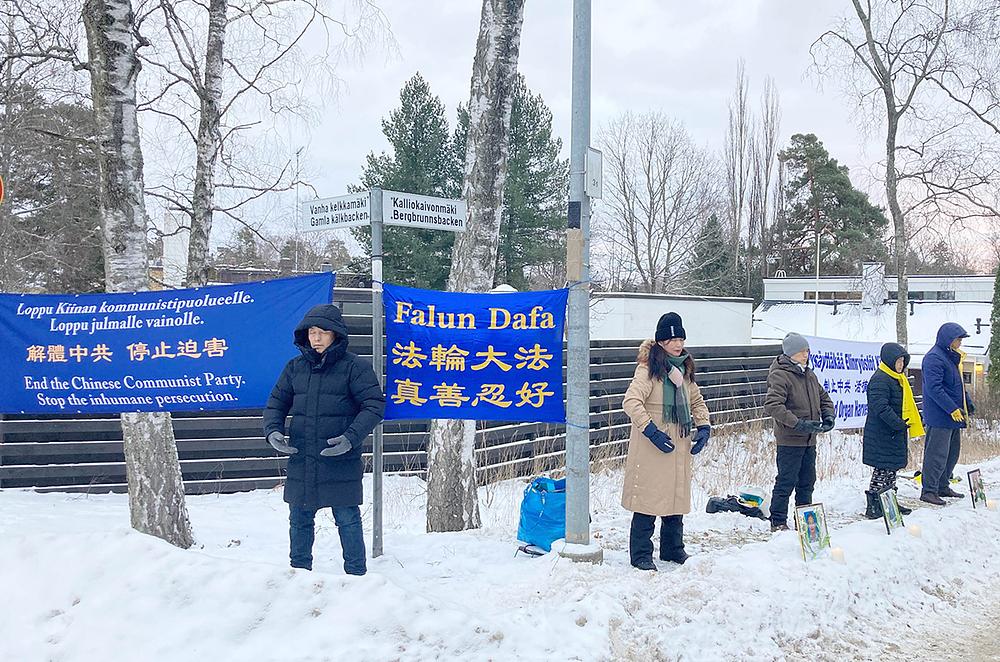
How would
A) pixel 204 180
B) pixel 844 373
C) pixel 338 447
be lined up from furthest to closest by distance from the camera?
pixel 204 180
pixel 844 373
pixel 338 447

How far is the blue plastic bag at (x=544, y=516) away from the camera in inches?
244

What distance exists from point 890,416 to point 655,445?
10.5 ft

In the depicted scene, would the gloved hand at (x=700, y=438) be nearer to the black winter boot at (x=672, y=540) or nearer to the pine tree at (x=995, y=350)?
the black winter boot at (x=672, y=540)

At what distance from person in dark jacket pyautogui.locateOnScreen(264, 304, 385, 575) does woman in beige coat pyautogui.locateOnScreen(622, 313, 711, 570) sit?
196 cm

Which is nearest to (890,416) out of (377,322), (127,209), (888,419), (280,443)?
(888,419)

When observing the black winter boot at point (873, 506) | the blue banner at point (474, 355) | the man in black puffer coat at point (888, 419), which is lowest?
the black winter boot at point (873, 506)

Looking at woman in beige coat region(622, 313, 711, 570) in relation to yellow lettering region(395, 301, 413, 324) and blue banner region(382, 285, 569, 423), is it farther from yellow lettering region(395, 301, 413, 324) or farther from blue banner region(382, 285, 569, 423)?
yellow lettering region(395, 301, 413, 324)

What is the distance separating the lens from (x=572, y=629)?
4.34 metres

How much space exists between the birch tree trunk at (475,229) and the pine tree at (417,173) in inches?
669

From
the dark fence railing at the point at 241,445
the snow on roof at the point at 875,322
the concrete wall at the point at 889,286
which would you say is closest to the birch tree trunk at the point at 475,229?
the dark fence railing at the point at 241,445

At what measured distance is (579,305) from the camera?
5605 mm

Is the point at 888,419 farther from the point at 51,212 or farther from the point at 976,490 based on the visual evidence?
the point at 51,212

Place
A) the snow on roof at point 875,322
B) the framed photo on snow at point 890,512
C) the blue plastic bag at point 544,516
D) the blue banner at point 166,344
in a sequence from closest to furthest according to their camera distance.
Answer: the blue banner at point 166,344 < the blue plastic bag at point 544,516 < the framed photo on snow at point 890,512 < the snow on roof at point 875,322

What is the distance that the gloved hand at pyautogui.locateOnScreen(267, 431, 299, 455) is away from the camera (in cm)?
491
